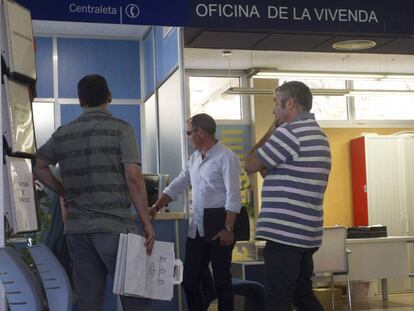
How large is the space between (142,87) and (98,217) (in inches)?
211

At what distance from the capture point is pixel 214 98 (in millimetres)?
11383

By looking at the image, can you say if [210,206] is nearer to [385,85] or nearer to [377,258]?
[377,258]

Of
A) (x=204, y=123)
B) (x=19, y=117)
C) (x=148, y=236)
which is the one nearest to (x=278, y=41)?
(x=204, y=123)

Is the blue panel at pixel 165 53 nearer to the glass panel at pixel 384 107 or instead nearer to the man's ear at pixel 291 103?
the man's ear at pixel 291 103

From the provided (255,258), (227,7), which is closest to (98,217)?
(227,7)

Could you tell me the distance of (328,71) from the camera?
37.3ft

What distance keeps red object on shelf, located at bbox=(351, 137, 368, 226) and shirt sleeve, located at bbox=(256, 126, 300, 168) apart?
763 cm

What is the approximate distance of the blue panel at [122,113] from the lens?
8.48m

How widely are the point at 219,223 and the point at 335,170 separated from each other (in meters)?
6.85

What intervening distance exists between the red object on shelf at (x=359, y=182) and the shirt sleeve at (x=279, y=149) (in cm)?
763

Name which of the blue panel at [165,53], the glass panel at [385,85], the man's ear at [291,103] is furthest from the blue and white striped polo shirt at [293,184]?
the glass panel at [385,85]

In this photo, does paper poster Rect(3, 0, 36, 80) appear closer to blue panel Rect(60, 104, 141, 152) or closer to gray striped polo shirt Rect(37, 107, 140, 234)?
gray striped polo shirt Rect(37, 107, 140, 234)

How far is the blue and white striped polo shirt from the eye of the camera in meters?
3.46

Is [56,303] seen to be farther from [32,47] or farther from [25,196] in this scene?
[32,47]
